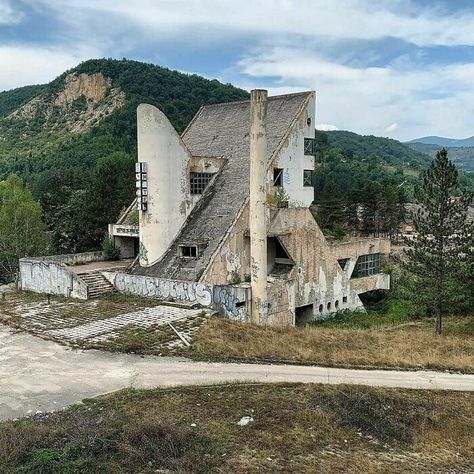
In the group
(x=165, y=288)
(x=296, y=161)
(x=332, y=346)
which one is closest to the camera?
(x=332, y=346)

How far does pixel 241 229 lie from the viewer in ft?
107

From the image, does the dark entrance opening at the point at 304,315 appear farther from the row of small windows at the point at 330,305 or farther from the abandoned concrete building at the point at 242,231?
the row of small windows at the point at 330,305

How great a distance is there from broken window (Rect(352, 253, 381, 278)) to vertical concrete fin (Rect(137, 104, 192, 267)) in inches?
510

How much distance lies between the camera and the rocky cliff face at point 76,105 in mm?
118188

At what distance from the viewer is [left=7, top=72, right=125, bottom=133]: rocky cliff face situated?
118188 mm

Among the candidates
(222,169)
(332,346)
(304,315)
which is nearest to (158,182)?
(222,169)

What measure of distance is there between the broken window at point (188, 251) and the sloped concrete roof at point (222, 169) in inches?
13.2

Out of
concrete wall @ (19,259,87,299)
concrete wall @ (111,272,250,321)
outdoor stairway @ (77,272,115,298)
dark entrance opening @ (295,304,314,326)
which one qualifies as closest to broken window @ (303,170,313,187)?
dark entrance opening @ (295,304,314,326)

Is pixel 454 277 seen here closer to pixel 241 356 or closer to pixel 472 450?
pixel 241 356

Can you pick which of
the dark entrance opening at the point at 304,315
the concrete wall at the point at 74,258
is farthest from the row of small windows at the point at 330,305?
the concrete wall at the point at 74,258

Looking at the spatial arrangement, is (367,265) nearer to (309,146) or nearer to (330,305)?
(330,305)

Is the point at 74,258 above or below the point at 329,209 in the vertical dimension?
below

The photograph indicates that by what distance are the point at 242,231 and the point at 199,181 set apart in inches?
250

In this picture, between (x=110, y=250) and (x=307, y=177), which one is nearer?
(x=307, y=177)
